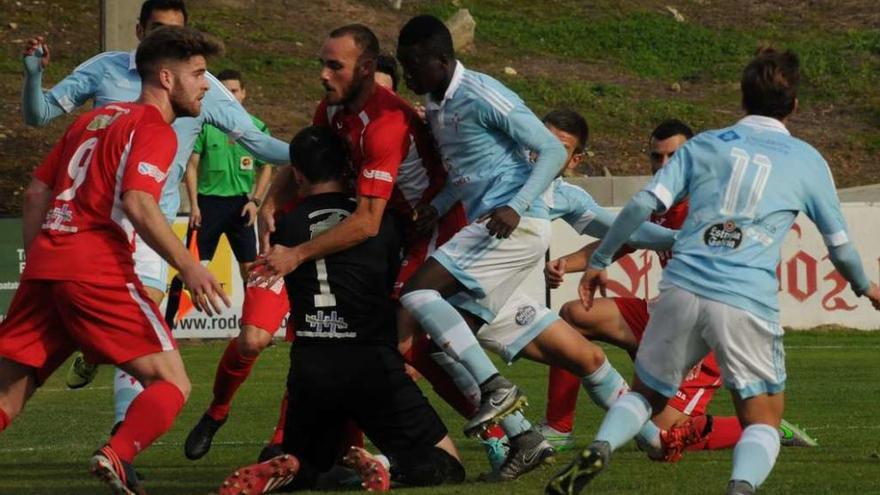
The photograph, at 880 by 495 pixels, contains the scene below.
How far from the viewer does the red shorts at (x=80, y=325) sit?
7.21 meters

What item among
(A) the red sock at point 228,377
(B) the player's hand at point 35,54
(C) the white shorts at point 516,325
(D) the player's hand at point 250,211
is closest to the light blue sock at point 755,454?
(C) the white shorts at point 516,325

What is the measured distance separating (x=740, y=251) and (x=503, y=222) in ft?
4.87

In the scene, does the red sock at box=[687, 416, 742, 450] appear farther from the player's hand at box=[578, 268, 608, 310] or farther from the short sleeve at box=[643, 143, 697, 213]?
the short sleeve at box=[643, 143, 697, 213]

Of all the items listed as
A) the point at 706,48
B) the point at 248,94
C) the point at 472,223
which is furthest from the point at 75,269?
the point at 706,48

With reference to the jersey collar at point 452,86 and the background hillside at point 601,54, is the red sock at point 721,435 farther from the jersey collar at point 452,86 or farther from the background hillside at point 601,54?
the background hillside at point 601,54

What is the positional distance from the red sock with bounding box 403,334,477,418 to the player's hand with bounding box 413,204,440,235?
53 cm

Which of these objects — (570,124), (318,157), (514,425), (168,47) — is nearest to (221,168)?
(570,124)

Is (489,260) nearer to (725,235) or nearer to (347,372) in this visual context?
(347,372)

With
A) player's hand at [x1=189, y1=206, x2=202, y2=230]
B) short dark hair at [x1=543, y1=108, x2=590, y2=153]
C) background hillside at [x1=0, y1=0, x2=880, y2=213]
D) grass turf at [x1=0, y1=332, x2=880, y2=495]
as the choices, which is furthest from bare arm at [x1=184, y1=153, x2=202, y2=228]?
background hillside at [x1=0, y1=0, x2=880, y2=213]

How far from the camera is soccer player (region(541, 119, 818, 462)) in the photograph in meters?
9.75

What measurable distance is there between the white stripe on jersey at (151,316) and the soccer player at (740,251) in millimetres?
1758

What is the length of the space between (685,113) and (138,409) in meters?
26.8

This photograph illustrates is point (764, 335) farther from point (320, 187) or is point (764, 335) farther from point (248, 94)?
point (248, 94)

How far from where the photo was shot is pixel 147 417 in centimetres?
722
